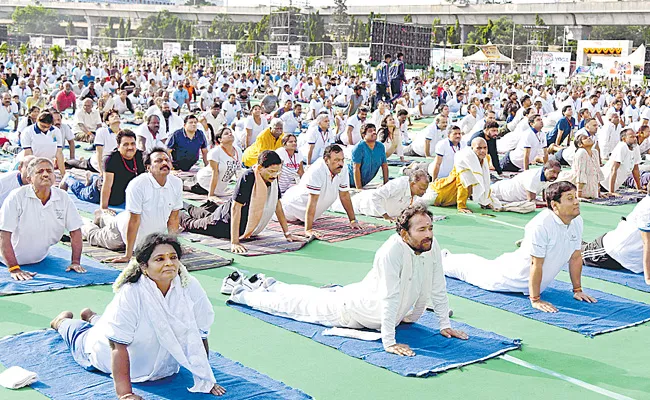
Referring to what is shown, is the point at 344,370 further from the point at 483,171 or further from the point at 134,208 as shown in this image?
the point at 483,171

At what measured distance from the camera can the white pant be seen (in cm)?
559

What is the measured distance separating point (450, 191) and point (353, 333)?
16.9 feet

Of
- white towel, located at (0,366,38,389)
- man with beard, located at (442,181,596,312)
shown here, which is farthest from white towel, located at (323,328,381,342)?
white towel, located at (0,366,38,389)

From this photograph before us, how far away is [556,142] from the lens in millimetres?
15070

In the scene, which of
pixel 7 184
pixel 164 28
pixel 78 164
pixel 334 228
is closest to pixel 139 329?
pixel 7 184

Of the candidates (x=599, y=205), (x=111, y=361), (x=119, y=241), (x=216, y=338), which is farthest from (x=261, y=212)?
(x=599, y=205)

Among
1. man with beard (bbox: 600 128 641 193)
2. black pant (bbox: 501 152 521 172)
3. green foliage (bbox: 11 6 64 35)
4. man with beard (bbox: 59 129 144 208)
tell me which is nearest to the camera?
man with beard (bbox: 59 129 144 208)

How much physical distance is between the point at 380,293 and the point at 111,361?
1.71 metres

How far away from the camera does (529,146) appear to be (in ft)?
42.8

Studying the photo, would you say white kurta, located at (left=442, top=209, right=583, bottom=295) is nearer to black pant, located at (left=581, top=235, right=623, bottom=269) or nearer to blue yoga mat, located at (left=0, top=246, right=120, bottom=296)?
A: black pant, located at (left=581, top=235, right=623, bottom=269)

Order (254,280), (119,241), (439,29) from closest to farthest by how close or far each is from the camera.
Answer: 1. (254,280)
2. (119,241)
3. (439,29)

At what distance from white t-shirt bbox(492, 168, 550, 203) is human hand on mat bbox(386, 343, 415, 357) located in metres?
5.76

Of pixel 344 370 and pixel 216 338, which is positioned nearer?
pixel 344 370

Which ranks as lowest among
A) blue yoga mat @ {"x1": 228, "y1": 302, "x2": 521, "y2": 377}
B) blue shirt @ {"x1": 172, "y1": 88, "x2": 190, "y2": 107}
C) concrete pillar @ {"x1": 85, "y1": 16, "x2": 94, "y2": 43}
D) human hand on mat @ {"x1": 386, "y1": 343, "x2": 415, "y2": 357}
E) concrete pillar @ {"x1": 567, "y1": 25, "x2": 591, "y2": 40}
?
blue yoga mat @ {"x1": 228, "y1": 302, "x2": 521, "y2": 377}
